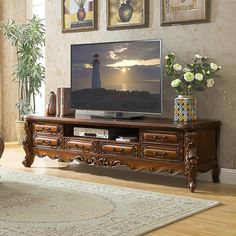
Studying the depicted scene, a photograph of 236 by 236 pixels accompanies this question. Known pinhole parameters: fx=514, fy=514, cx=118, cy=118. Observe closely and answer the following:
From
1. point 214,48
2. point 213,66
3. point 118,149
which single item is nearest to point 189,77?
point 213,66

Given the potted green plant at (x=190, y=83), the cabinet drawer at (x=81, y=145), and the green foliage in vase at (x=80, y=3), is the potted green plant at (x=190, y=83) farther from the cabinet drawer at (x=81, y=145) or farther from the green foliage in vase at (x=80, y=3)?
the green foliage in vase at (x=80, y=3)

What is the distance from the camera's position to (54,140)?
17.6ft

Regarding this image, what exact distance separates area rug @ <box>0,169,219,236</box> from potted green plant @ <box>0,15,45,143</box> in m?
2.74

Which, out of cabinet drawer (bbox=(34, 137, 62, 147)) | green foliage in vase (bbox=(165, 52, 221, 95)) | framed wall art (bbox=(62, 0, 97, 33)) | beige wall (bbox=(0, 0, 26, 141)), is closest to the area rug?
cabinet drawer (bbox=(34, 137, 62, 147))

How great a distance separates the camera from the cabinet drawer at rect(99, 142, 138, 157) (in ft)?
15.6

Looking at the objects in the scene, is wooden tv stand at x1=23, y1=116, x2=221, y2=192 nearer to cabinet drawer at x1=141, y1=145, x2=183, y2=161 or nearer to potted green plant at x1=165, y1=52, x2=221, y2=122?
cabinet drawer at x1=141, y1=145, x2=183, y2=161

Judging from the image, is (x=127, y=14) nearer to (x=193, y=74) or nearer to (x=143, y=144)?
(x=193, y=74)

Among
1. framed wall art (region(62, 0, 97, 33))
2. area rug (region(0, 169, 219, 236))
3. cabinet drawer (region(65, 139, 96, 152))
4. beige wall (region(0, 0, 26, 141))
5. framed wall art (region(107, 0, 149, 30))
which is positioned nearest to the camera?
area rug (region(0, 169, 219, 236))

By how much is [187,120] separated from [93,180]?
106 centimetres

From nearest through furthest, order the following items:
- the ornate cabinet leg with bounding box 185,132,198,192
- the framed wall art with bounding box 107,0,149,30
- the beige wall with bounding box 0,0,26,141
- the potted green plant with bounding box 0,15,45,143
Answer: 1. the ornate cabinet leg with bounding box 185,132,198,192
2. the framed wall art with bounding box 107,0,149,30
3. the potted green plant with bounding box 0,15,45,143
4. the beige wall with bounding box 0,0,26,141

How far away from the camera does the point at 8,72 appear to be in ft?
25.1

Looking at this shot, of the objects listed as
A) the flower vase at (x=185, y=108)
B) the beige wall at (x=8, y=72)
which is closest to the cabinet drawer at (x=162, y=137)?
the flower vase at (x=185, y=108)

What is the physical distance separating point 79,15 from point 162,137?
6.50 ft

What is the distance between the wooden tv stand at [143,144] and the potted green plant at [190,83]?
0.42ft
